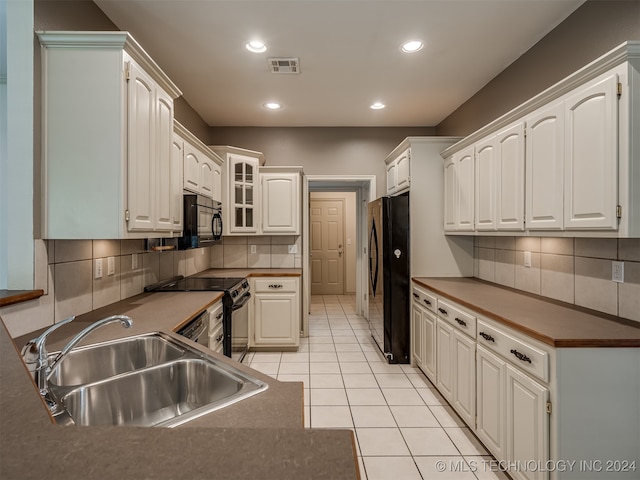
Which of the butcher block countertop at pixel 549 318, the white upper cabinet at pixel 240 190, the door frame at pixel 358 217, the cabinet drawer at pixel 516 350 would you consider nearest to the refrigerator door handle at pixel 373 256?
the door frame at pixel 358 217

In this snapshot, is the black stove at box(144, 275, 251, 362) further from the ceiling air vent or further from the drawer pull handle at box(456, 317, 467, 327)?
the ceiling air vent

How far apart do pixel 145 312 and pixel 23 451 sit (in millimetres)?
1664

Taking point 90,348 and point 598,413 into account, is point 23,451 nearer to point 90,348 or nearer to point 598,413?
point 90,348

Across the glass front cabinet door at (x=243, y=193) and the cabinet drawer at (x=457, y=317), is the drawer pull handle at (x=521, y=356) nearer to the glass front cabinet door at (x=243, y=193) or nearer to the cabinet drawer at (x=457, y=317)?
the cabinet drawer at (x=457, y=317)

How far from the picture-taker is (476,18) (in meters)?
2.22

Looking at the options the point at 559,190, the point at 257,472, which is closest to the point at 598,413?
the point at 559,190

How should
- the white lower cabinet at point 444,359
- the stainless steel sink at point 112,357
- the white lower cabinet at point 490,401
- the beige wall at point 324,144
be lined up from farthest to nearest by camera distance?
the beige wall at point 324,144 < the white lower cabinet at point 444,359 < the white lower cabinet at point 490,401 < the stainless steel sink at point 112,357

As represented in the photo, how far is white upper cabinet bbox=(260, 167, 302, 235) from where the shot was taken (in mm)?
4078

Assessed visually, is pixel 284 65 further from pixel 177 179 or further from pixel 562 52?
pixel 562 52

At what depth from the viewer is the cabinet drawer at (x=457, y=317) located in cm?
219

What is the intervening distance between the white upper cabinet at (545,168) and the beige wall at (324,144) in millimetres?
2449

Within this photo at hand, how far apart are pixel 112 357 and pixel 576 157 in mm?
2447

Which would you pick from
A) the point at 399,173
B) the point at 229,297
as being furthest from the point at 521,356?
the point at 399,173

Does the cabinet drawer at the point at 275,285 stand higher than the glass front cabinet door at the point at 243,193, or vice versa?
the glass front cabinet door at the point at 243,193
